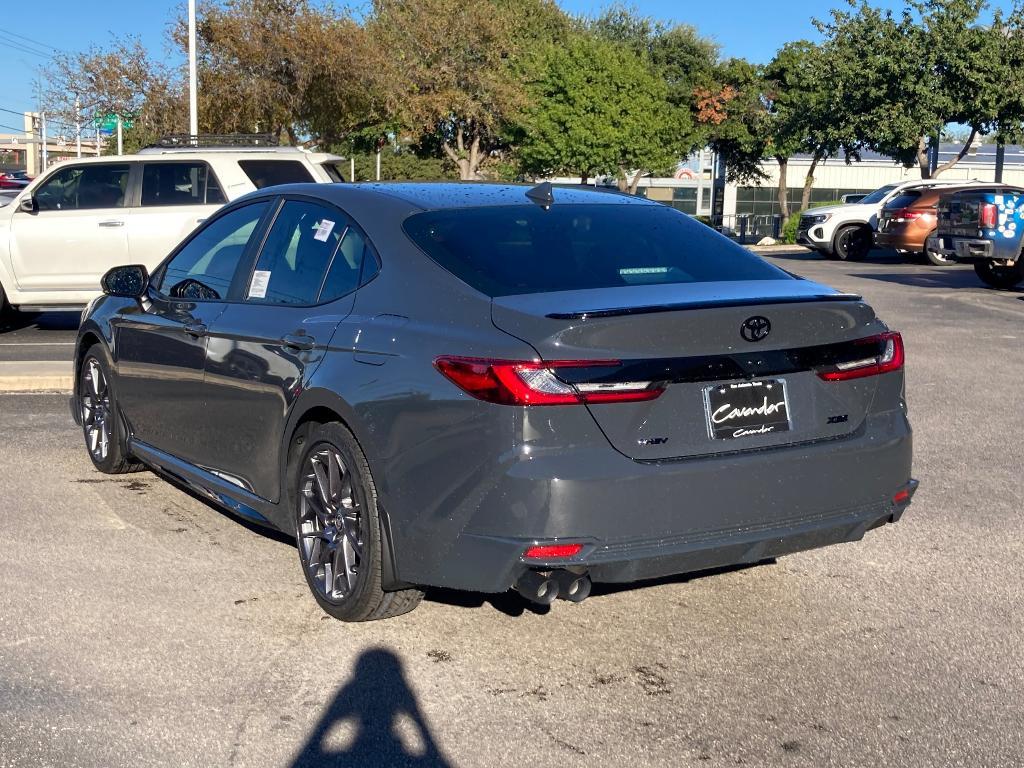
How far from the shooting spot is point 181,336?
6203 millimetres

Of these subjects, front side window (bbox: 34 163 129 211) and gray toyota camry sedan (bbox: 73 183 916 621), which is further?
front side window (bbox: 34 163 129 211)

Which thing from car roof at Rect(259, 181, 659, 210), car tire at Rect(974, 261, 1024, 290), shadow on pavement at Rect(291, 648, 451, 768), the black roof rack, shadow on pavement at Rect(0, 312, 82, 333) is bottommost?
shadow on pavement at Rect(291, 648, 451, 768)

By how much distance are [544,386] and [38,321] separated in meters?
13.9

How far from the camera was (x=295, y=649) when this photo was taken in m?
4.75

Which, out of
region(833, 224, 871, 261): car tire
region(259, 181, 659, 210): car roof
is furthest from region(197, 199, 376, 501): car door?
region(833, 224, 871, 261): car tire

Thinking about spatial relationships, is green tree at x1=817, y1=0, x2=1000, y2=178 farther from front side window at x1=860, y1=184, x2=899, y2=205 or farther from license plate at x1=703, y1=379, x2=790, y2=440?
license plate at x1=703, y1=379, x2=790, y2=440

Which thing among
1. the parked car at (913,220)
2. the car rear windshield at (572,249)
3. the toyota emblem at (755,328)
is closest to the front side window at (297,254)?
the car rear windshield at (572,249)

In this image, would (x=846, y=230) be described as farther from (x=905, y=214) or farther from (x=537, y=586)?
(x=537, y=586)

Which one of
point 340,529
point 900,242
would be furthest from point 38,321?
point 900,242

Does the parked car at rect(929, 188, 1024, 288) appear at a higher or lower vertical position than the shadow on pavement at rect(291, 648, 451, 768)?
higher

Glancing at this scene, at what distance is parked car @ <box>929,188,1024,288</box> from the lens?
19062 mm

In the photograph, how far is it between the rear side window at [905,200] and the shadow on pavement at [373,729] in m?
24.4

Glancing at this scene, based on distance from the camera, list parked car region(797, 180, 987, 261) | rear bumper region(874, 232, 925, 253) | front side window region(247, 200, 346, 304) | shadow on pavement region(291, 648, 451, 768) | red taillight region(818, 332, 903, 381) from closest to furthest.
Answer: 1. shadow on pavement region(291, 648, 451, 768)
2. red taillight region(818, 332, 903, 381)
3. front side window region(247, 200, 346, 304)
4. rear bumper region(874, 232, 925, 253)
5. parked car region(797, 180, 987, 261)

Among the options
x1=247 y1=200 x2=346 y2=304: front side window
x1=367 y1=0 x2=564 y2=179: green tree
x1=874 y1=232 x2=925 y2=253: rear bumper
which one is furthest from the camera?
x1=367 y1=0 x2=564 y2=179: green tree
